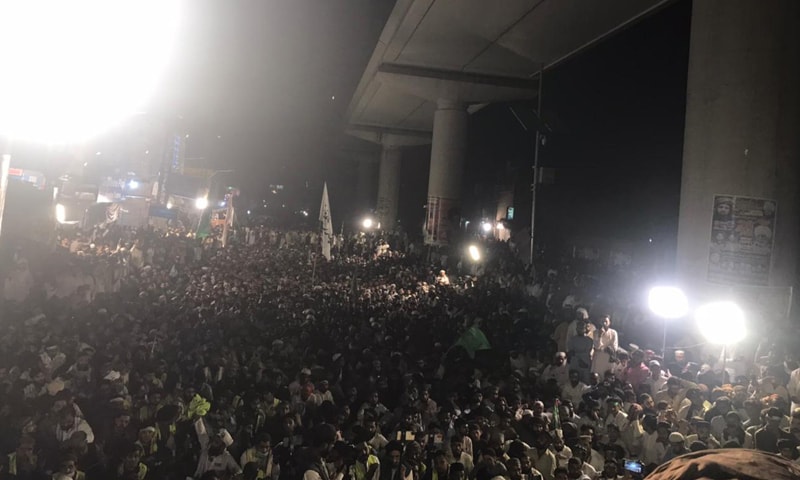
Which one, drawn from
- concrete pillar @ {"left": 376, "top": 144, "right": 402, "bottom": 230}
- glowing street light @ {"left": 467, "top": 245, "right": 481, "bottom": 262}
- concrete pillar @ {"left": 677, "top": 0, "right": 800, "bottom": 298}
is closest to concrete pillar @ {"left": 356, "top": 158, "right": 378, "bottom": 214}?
concrete pillar @ {"left": 376, "top": 144, "right": 402, "bottom": 230}

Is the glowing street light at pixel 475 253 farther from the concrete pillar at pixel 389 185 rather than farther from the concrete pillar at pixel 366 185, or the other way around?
the concrete pillar at pixel 366 185

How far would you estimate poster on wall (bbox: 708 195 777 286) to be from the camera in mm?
9406

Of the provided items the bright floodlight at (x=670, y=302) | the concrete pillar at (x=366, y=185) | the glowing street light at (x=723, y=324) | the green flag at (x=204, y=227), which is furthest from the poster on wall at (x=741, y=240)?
the concrete pillar at (x=366, y=185)

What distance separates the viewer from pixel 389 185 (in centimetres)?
4725

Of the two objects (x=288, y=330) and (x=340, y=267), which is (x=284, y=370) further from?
(x=340, y=267)

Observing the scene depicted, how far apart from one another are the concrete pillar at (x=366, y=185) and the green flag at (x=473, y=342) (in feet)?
157

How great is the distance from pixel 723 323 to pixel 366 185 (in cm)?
5161

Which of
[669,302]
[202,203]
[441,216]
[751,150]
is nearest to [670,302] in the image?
[669,302]

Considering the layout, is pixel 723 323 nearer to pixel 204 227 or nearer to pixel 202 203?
pixel 204 227

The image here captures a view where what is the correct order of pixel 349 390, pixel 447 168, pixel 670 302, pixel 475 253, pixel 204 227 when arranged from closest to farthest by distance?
pixel 349 390
pixel 670 302
pixel 475 253
pixel 204 227
pixel 447 168

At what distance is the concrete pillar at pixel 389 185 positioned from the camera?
4656 centimetres

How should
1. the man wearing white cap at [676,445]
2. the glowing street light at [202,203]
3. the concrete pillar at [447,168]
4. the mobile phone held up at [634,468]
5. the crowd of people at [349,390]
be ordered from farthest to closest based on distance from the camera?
the glowing street light at [202,203] → the concrete pillar at [447,168] → the man wearing white cap at [676,445] → the crowd of people at [349,390] → the mobile phone held up at [634,468]

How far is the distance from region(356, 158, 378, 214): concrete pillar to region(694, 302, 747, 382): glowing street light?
49.2 metres

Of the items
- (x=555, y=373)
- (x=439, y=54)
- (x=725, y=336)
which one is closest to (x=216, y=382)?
(x=555, y=373)
